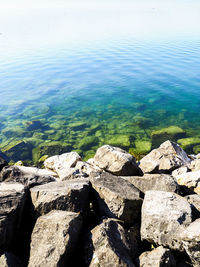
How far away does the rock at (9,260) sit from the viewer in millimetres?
3437

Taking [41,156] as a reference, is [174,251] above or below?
above

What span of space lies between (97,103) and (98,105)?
1.55 ft

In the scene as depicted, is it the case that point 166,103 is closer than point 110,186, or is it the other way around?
point 110,186

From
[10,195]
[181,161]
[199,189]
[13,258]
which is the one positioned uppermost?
[10,195]

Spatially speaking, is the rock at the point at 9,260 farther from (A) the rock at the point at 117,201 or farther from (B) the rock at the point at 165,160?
(B) the rock at the point at 165,160

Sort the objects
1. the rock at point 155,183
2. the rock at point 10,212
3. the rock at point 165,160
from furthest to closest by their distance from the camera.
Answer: the rock at point 165,160 → the rock at point 155,183 → the rock at point 10,212


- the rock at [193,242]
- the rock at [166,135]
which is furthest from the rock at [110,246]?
the rock at [166,135]

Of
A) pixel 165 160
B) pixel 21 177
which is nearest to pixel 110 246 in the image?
pixel 21 177

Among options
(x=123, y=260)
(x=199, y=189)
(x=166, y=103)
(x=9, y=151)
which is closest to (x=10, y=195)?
(x=123, y=260)

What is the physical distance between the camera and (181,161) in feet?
24.9

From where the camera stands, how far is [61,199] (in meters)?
4.42

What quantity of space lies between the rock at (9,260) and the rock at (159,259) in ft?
7.34

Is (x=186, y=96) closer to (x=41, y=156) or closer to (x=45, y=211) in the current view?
(x=41, y=156)

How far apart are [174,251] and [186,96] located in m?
18.5
